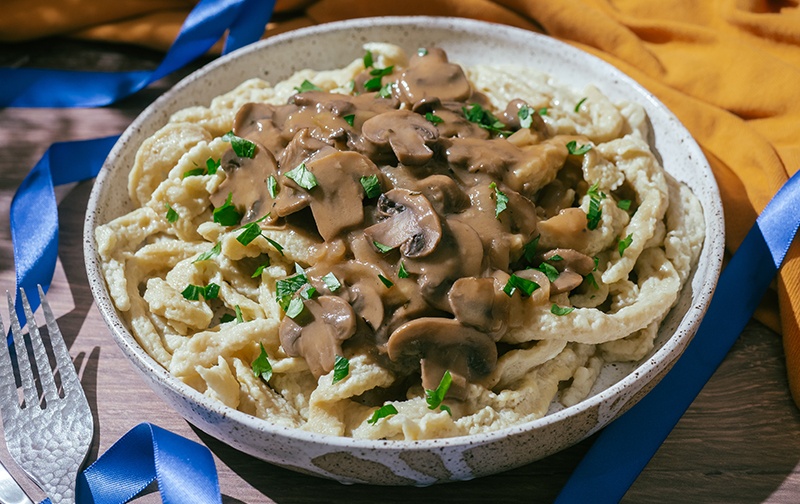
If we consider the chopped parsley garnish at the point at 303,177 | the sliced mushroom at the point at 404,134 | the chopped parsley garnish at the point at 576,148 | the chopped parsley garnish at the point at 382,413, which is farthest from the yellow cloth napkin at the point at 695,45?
the chopped parsley garnish at the point at 303,177

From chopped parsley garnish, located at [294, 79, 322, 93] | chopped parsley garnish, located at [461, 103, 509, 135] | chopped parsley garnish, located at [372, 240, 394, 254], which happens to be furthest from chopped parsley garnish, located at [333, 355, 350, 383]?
chopped parsley garnish, located at [294, 79, 322, 93]

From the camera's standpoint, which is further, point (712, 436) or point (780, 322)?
point (780, 322)

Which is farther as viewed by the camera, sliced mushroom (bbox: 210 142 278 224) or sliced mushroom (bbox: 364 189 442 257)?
sliced mushroom (bbox: 210 142 278 224)

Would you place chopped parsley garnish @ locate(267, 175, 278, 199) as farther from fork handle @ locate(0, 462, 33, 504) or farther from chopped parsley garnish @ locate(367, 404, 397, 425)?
fork handle @ locate(0, 462, 33, 504)

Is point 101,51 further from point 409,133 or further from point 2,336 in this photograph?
point 409,133

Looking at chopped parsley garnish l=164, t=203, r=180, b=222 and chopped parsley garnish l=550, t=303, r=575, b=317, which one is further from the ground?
chopped parsley garnish l=550, t=303, r=575, b=317

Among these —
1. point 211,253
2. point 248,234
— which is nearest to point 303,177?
point 248,234

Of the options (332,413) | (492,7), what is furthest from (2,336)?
(492,7)
